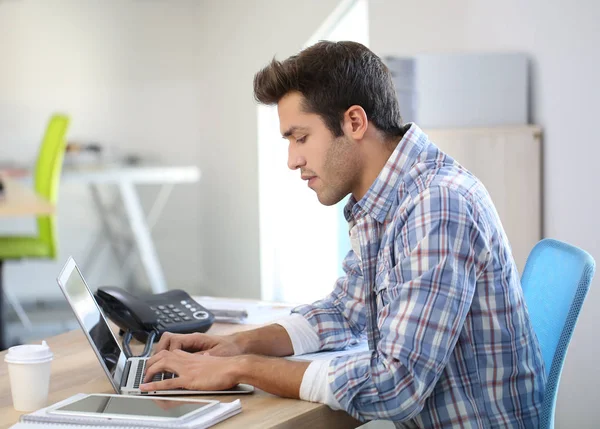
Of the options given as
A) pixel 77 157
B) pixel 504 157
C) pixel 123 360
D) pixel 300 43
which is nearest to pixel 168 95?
pixel 77 157

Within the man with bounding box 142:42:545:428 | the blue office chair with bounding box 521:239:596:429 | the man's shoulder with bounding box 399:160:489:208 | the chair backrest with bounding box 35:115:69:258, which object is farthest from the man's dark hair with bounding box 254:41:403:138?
the chair backrest with bounding box 35:115:69:258

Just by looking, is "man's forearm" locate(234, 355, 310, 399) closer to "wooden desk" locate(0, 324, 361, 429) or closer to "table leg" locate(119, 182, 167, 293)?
"wooden desk" locate(0, 324, 361, 429)

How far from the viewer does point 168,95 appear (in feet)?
17.3

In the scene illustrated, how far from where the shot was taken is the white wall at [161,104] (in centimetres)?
488

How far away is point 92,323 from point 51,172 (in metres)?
3.01

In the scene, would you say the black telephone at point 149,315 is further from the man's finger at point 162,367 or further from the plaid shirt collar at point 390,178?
the plaid shirt collar at point 390,178

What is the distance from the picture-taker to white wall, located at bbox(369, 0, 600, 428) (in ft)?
8.51

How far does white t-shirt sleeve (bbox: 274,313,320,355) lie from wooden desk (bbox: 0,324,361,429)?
24cm

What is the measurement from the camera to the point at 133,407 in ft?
3.96

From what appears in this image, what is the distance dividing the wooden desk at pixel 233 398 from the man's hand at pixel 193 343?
0.13 m

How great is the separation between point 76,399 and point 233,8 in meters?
3.89

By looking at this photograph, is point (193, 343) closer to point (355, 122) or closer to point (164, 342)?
point (164, 342)

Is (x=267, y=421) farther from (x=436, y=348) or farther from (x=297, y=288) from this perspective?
(x=297, y=288)

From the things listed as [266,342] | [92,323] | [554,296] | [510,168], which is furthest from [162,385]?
[510,168]
